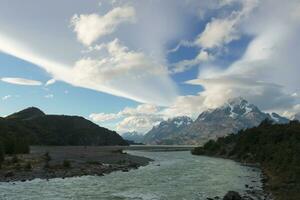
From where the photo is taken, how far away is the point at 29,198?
54094 mm

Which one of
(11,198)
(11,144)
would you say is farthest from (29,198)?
(11,144)

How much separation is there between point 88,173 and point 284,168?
4390cm

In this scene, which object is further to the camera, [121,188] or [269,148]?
[269,148]

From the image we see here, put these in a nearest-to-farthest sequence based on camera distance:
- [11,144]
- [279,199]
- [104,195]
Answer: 1. [279,199]
2. [104,195]
3. [11,144]

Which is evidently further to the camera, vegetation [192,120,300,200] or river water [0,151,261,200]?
vegetation [192,120,300,200]

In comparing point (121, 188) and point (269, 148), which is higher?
point (269, 148)

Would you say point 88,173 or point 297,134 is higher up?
point 297,134

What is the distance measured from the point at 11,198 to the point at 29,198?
238cm

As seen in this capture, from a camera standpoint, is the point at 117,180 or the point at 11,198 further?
the point at 117,180

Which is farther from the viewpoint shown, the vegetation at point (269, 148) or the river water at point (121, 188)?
the vegetation at point (269, 148)

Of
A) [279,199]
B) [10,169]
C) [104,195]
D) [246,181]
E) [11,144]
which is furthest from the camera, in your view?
[11,144]

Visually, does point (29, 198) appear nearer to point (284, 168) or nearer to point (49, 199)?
point (49, 199)

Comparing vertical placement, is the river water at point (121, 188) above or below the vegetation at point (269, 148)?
below

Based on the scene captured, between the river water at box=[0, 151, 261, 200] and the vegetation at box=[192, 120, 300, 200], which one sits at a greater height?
the vegetation at box=[192, 120, 300, 200]
